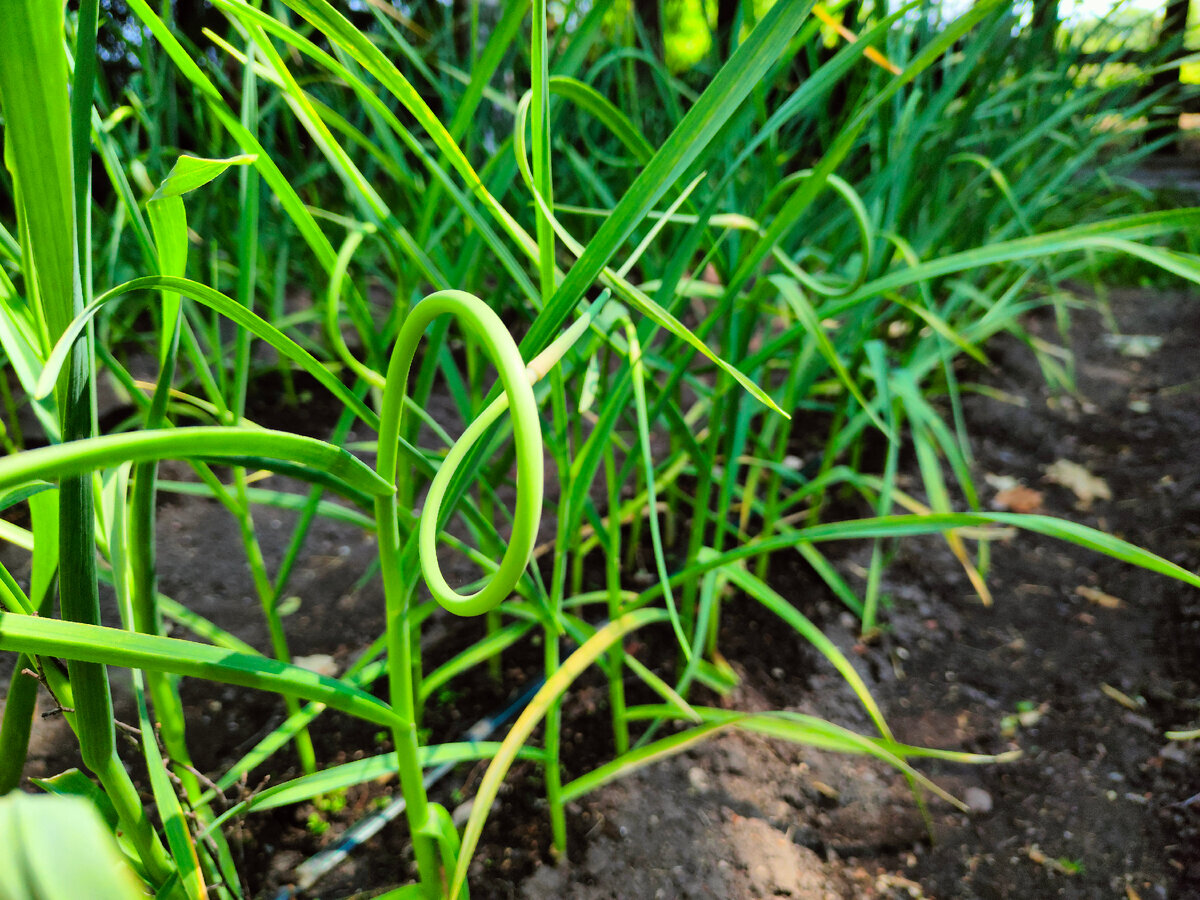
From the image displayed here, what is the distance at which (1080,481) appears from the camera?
117 cm

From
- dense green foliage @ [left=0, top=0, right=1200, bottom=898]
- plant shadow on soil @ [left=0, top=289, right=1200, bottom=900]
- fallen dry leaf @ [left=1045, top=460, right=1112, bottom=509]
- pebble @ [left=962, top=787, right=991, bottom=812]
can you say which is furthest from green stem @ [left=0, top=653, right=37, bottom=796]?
fallen dry leaf @ [left=1045, top=460, right=1112, bottom=509]

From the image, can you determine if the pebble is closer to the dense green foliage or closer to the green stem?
the dense green foliage

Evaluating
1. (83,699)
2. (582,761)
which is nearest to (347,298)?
(83,699)

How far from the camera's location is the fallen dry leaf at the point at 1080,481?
112 centimetres

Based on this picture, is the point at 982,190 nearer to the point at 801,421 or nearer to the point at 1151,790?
the point at 801,421

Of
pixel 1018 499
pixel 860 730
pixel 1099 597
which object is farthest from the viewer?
pixel 1018 499

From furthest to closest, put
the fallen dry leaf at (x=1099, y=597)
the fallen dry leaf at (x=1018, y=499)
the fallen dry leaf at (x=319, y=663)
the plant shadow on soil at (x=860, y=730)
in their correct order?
the fallen dry leaf at (x=1018, y=499) < the fallen dry leaf at (x=1099, y=597) < the fallen dry leaf at (x=319, y=663) < the plant shadow on soil at (x=860, y=730)

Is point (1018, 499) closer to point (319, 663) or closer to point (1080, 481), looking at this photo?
point (1080, 481)

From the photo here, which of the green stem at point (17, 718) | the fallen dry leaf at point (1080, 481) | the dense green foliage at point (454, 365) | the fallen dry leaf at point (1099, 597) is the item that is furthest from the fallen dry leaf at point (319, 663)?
the fallen dry leaf at point (1080, 481)

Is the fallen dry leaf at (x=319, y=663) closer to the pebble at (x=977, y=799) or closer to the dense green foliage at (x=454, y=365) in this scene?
the dense green foliage at (x=454, y=365)

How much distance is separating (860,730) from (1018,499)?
588 mm

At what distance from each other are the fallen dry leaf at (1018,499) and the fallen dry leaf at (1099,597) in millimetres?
168

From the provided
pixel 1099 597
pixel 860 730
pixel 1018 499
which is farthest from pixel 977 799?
pixel 1018 499

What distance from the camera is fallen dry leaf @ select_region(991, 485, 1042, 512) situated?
1114 mm
